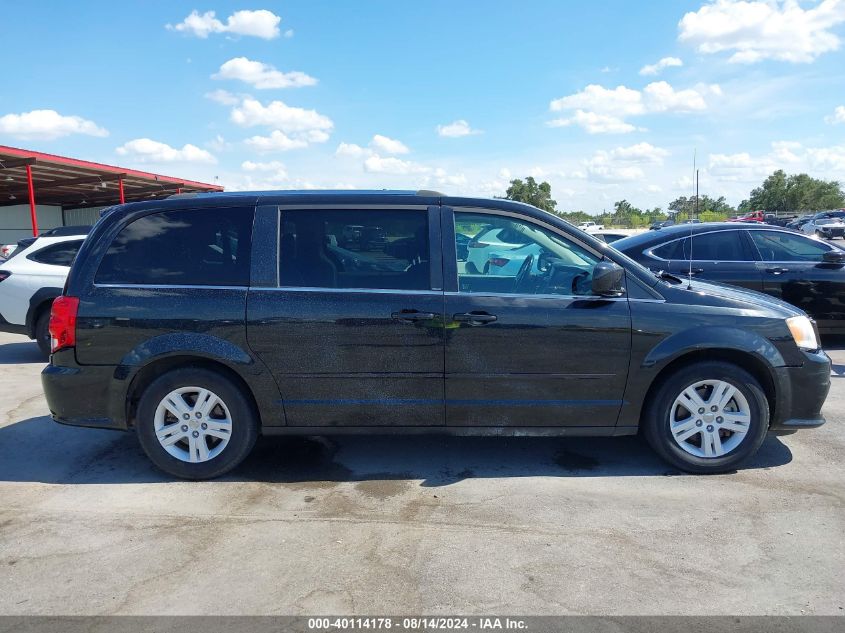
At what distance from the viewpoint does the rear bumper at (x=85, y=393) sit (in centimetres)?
424

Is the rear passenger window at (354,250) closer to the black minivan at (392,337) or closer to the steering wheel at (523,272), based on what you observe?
the black minivan at (392,337)

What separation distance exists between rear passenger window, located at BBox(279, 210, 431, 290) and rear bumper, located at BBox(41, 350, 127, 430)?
4.33 ft

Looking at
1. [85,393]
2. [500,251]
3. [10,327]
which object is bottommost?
[85,393]

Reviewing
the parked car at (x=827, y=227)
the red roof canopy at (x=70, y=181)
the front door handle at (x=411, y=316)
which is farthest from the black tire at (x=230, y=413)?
the parked car at (x=827, y=227)

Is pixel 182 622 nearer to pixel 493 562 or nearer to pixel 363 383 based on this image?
pixel 493 562

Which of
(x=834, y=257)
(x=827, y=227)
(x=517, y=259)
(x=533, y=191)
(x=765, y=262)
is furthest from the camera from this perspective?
(x=533, y=191)

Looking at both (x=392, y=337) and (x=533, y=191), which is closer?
(x=392, y=337)

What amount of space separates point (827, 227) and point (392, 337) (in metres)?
40.6

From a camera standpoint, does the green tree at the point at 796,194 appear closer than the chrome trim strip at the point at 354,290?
No

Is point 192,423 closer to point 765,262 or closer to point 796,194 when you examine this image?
point 765,262

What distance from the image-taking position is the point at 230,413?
168 inches

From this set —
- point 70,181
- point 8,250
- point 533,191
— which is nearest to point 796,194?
point 533,191

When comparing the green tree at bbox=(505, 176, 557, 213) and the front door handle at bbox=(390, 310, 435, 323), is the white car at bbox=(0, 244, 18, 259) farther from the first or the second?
the green tree at bbox=(505, 176, 557, 213)

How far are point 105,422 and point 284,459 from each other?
1219mm
